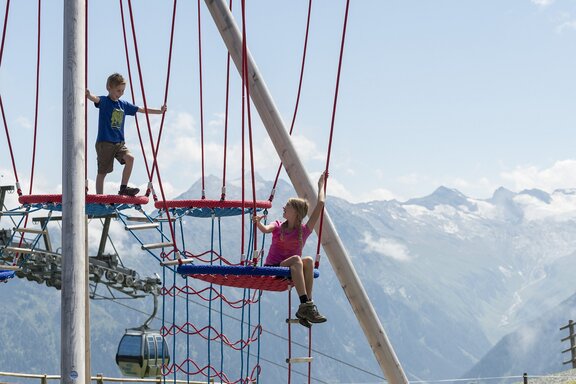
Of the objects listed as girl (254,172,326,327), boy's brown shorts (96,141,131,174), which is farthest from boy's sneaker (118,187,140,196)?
girl (254,172,326,327)

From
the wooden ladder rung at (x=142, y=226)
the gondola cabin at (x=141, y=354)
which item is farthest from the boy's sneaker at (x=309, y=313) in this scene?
the gondola cabin at (x=141, y=354)

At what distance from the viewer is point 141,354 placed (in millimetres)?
22156

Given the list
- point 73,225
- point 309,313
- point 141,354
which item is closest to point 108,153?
point 309,313

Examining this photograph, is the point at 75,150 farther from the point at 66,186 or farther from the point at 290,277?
the point at 290,277

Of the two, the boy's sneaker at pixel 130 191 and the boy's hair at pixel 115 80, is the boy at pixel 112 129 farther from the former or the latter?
the boy's sneaker at pixel 130 191

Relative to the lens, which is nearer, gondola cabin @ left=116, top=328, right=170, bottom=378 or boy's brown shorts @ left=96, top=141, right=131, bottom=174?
boy's brown shorts @ left=96, top=141, right=131, bottom=174

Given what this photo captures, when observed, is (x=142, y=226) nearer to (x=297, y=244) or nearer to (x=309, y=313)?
(x=297, y=244)

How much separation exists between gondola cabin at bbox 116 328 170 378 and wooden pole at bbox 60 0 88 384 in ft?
49.3

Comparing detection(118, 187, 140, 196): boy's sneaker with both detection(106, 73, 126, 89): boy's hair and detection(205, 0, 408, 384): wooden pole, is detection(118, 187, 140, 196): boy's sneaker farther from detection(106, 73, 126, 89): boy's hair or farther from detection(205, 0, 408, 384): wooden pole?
detection(205, 0, 408, 384): wooden pole

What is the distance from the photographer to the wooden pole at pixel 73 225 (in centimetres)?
698

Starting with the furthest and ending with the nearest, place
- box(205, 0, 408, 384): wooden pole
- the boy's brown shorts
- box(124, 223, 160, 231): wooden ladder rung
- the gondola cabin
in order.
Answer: the gondola cabin, the boy's brown shorts, box(124, 223, 160, 231): wooden ladder rung, box(205, 0, 408, 384): wooden pole

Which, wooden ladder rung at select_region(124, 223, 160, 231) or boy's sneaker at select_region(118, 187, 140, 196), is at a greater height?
boy's sneaker at select_region(118, 187, 140, 196)

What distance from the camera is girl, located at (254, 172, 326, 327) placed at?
30.7 feet

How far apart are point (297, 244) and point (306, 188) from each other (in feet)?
2.17
